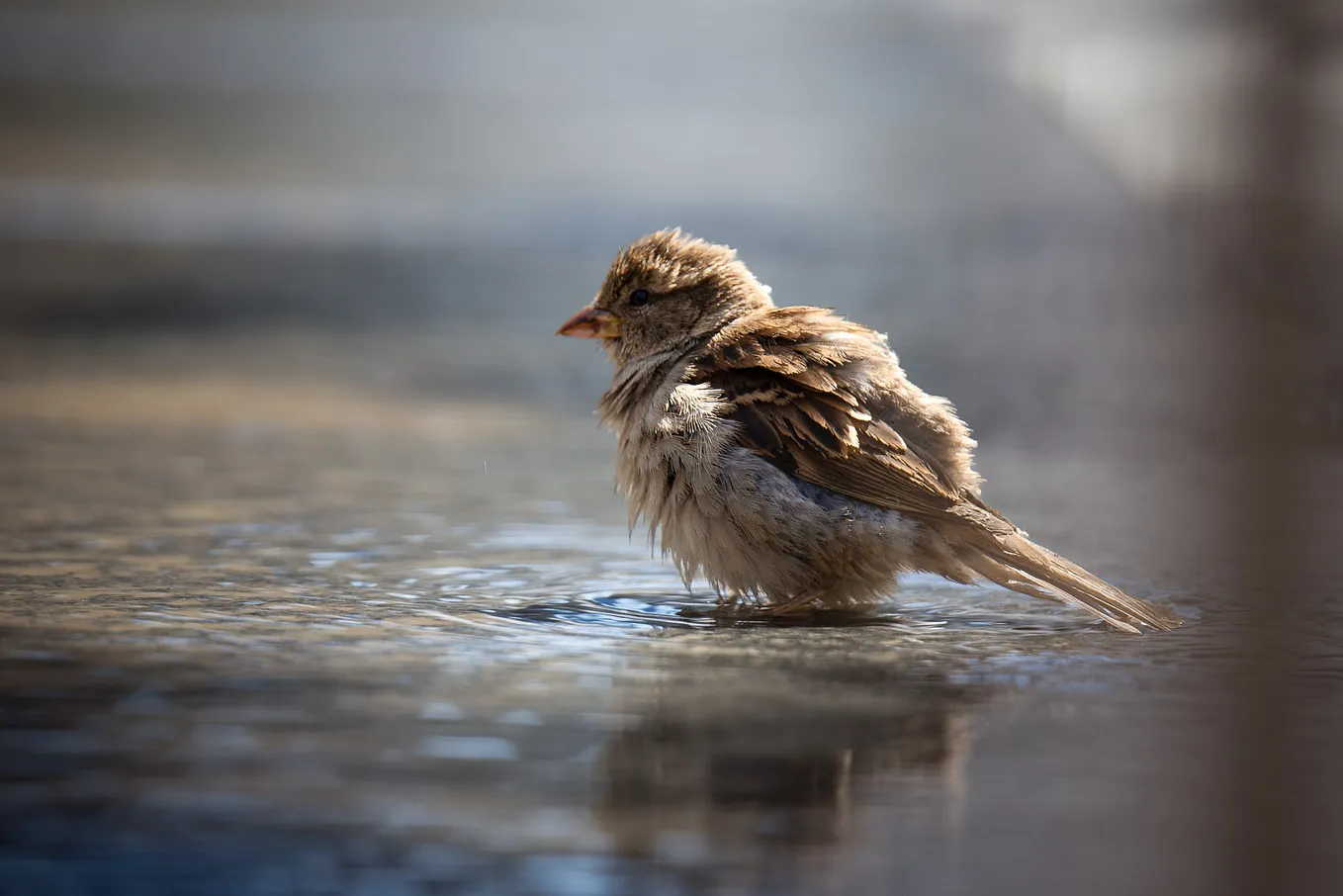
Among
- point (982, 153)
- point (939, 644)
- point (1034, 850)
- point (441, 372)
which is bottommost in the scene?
point (1034, 850)

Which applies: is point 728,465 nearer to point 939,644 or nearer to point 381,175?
point 939,644

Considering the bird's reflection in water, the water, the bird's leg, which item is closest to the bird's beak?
the water

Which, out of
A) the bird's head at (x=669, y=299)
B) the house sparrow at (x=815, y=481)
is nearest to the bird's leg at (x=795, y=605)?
the house sparrow at (x=815, y=481)

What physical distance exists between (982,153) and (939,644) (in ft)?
29.9

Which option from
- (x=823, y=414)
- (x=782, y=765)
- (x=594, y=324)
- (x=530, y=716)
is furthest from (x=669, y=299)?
(x=782, y=765)

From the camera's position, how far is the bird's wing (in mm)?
3723

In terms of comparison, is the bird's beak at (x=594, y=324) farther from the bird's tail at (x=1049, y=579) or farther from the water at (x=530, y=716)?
the bird's tail at (x=1049, y=579)

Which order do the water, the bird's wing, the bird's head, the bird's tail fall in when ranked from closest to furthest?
the water, the bird's tail, the bird's wing, the bird's head

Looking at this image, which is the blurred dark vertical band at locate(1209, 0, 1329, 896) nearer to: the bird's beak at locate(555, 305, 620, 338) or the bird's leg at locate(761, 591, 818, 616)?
the bird's leg at locate(761, 591, 818, 616)

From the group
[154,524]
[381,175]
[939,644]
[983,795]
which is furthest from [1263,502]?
[381,175]

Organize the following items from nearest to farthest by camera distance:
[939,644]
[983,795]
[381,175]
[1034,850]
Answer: [1034,850] < [983,795] < [939,644] < [381,175]

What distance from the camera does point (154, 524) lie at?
457cm

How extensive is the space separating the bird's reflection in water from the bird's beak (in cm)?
146

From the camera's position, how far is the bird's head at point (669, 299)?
445 cm
